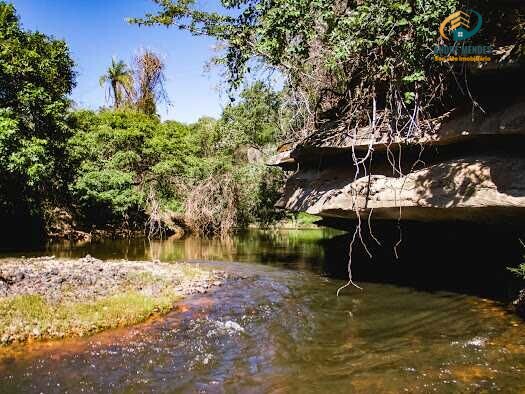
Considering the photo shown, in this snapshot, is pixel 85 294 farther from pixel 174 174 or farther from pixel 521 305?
pixel 174 174

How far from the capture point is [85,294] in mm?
11594

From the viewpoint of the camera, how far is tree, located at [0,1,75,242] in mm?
19312

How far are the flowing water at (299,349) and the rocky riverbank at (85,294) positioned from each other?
0.51 meters

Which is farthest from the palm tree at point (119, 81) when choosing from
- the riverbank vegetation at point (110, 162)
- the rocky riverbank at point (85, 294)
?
the rocky riverbank at point (85, 294)

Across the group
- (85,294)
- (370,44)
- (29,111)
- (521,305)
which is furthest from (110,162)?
(521,305)

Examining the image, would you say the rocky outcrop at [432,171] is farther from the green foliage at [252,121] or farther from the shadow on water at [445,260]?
the green foliage at [252,121]

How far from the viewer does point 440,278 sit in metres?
14.5

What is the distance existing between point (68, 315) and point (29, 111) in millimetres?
15169

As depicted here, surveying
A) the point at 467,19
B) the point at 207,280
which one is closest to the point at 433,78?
the point at 467,19

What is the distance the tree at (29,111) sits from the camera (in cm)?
1931

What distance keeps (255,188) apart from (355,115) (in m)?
14.3

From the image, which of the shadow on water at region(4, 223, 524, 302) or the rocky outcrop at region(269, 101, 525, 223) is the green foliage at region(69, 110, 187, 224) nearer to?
the shadow on water at region(4, 223, 524, 302)

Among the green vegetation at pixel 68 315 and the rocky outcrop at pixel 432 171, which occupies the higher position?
the rocky outcrop at pixel 432 171

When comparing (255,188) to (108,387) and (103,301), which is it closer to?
(103,301)
